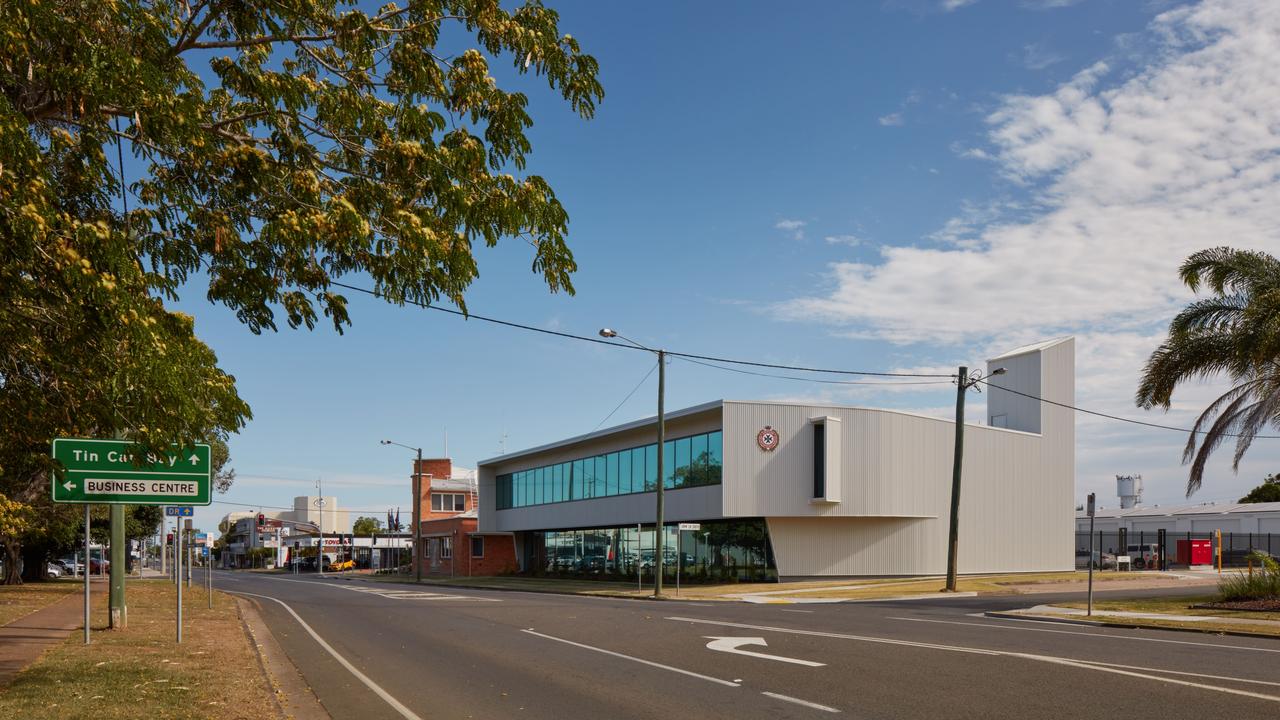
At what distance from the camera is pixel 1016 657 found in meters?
13.7

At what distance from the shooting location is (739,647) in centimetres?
1566

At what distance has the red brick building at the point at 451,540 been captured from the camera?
68163mm

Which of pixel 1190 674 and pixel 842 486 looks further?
pixel 842 486

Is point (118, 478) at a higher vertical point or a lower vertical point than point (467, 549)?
higher

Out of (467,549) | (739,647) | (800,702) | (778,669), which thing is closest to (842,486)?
(739,647)

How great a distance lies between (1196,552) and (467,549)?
4394 cm

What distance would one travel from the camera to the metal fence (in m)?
53.3

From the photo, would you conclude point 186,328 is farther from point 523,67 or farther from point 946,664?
point 946,664

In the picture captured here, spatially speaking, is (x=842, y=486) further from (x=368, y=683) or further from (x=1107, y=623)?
(x=368, y=683)

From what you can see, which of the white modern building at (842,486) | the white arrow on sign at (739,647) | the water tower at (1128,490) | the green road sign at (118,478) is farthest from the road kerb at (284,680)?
the water tower at (1128,490)

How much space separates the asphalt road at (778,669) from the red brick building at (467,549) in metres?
46.0

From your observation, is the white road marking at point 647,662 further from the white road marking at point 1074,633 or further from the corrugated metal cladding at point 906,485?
the corrugated metal cladding at point 906,485

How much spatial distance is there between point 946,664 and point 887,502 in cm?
2979

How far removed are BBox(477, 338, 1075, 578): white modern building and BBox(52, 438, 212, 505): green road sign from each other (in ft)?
72.8
